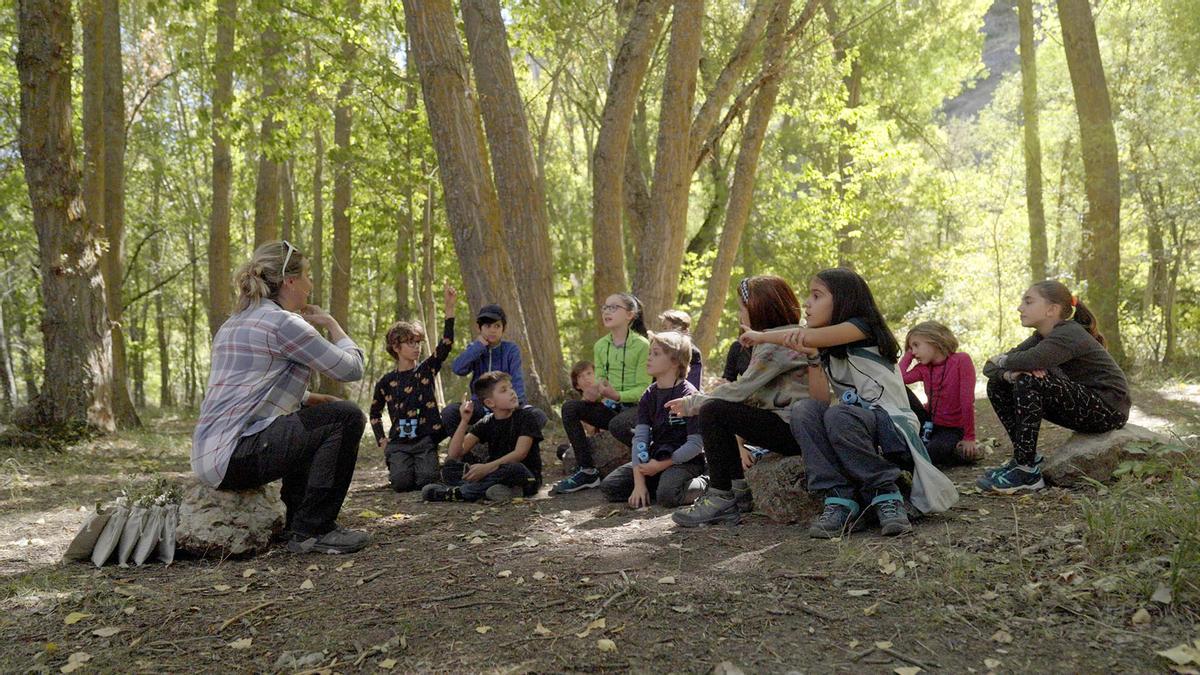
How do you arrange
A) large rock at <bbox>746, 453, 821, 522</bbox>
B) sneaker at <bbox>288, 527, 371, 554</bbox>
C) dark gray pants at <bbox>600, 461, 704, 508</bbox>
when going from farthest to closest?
1. dark gray pants at <bbox>600, 461, 704, 508</bbox>
2. large rock at <bbox>746, 453, 821, 522</bbox>
3. sneaker at <bbox>288, 527, 371, 554</bbox>

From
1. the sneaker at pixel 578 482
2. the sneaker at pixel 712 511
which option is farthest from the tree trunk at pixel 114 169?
the sneaker at pixel 712 511

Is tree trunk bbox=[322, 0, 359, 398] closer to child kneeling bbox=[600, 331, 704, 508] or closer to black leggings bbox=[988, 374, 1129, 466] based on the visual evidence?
child kneeling bbox=[600, 331, 704, 508]

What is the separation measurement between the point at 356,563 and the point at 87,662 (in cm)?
131

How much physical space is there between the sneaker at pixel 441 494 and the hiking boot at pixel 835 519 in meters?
2.72

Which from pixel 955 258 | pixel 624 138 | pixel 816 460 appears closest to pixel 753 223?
pixel 955 258

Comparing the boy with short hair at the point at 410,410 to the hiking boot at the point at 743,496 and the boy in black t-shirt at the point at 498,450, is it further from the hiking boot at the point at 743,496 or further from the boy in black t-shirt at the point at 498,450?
the hiking boot at the point at 743,496

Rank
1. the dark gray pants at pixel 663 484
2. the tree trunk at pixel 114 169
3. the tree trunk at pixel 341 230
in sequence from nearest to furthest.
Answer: the dark gray pants at pixel 663 484
the tree trunk at pixel 114 169
the tree trunk at pixel 341 230

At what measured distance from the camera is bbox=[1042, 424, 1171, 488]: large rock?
434 centimetres

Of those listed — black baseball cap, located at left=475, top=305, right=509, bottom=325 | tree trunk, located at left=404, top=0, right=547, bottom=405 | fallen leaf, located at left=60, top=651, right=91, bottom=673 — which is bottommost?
fallen leaf, located at left=60, top=651, right=91, bottom=673

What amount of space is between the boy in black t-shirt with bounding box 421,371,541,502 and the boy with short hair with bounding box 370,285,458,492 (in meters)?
0.40

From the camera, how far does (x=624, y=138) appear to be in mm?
9047

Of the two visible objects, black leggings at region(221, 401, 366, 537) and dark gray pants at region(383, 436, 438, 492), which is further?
dark gray pants at region(383, 436, 438, 492)

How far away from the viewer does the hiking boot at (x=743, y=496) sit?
4727 millimetres

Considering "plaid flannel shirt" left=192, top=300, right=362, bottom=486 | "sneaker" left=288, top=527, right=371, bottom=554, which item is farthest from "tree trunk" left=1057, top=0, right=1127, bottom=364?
"plaid flannel shirt" left=192, top=300, right=362, bottom=486
